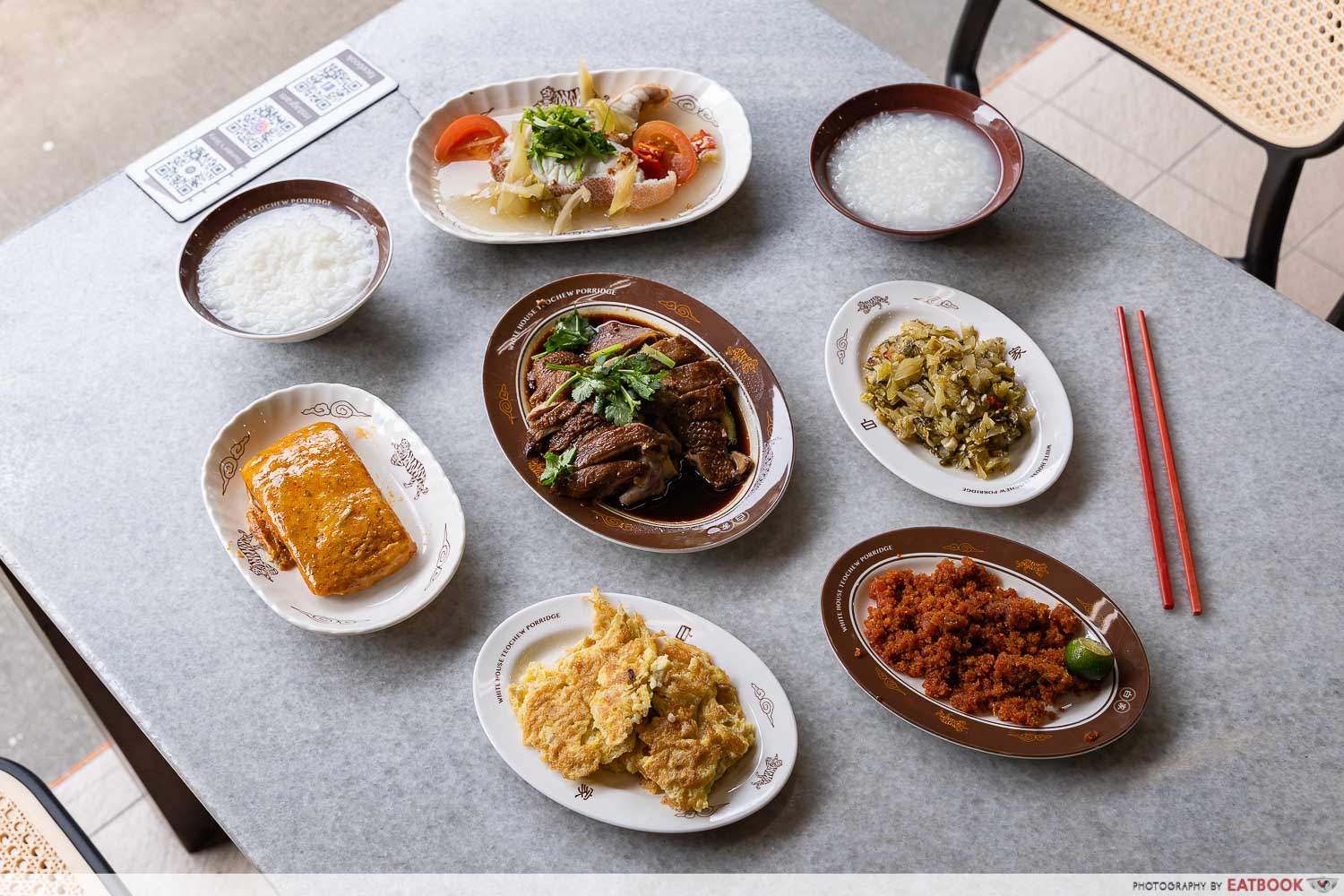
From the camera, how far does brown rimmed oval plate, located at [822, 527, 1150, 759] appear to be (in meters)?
1.50

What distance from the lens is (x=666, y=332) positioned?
1912mm

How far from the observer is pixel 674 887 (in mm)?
1447

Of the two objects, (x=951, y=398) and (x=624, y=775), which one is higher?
(x=951, y=398)

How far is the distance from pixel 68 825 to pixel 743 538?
1.32 metres

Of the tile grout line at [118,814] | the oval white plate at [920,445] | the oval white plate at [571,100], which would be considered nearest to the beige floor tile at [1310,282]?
the oval white plate at [920,445]

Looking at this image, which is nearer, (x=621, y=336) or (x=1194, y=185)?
(x=621, y=336)

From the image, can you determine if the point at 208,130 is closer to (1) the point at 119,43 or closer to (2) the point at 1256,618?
(1) the point at 119,43

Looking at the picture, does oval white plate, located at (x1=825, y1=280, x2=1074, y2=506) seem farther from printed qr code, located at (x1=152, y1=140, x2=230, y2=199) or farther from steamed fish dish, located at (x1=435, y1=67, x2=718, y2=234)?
printed qr code, located at (x1=152, y1=140, x2=230, y2=199)

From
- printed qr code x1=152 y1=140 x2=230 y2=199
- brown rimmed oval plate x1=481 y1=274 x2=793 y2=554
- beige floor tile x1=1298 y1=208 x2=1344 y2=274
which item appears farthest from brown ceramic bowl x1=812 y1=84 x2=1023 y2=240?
beige floor tile x1=1298 y1=208 x2=1344 y2=274

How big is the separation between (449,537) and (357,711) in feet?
1.03

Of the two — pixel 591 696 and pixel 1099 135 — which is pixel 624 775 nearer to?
pixel 591 696

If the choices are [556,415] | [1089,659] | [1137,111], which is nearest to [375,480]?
[556,415]

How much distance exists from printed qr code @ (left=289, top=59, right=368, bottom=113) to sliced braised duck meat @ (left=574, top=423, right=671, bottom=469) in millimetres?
1143

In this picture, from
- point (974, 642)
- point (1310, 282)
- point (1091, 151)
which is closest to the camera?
point (974, 642)
